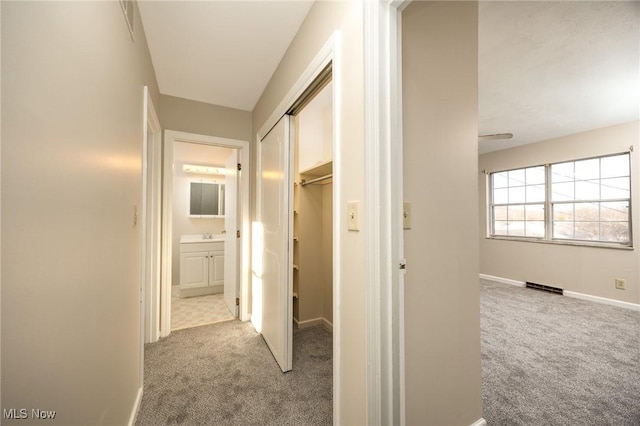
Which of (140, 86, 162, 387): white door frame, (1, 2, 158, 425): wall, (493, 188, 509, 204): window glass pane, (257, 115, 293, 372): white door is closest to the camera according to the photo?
(1, 2, 158, 425): wall

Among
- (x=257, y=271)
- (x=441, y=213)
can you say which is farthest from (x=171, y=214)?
(x=441, y=213)

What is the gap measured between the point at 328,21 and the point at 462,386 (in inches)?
81.8

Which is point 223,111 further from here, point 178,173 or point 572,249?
point 572,249

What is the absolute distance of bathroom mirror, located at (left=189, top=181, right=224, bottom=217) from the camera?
4.59 m

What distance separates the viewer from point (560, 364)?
82.5 inches

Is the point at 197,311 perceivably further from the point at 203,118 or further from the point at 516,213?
the point at 516,213

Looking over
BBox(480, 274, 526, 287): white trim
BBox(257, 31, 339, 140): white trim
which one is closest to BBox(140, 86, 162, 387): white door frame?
BBox(257, 31, 339, 140): white trim

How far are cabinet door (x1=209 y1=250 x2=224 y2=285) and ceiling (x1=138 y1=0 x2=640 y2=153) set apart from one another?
2349 millimetres

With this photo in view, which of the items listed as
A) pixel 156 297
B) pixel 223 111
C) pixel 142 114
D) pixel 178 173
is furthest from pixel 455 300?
pixel 178 173

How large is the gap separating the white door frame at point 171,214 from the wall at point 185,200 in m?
1.37

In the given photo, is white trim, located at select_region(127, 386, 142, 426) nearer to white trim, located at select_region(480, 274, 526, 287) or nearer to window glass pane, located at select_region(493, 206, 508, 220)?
white trim, located at select_region(480, 274, 526, 287)

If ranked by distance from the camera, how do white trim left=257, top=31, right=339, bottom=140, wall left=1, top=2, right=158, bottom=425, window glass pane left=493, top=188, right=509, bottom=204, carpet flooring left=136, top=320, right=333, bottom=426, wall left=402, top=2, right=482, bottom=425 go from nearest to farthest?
wall left=1, top=2, right=158, bottom=425, wall left=402, top=2, right=482, bottom=425, white trim left=257, top=31, right=339, bottom=140, carpet flooring left=136, top=320, right=333, bottom=426, window glass pane left=493, top=188, right=509, bottom=204

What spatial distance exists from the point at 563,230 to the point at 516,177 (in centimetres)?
119

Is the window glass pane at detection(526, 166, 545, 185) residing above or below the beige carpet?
above
